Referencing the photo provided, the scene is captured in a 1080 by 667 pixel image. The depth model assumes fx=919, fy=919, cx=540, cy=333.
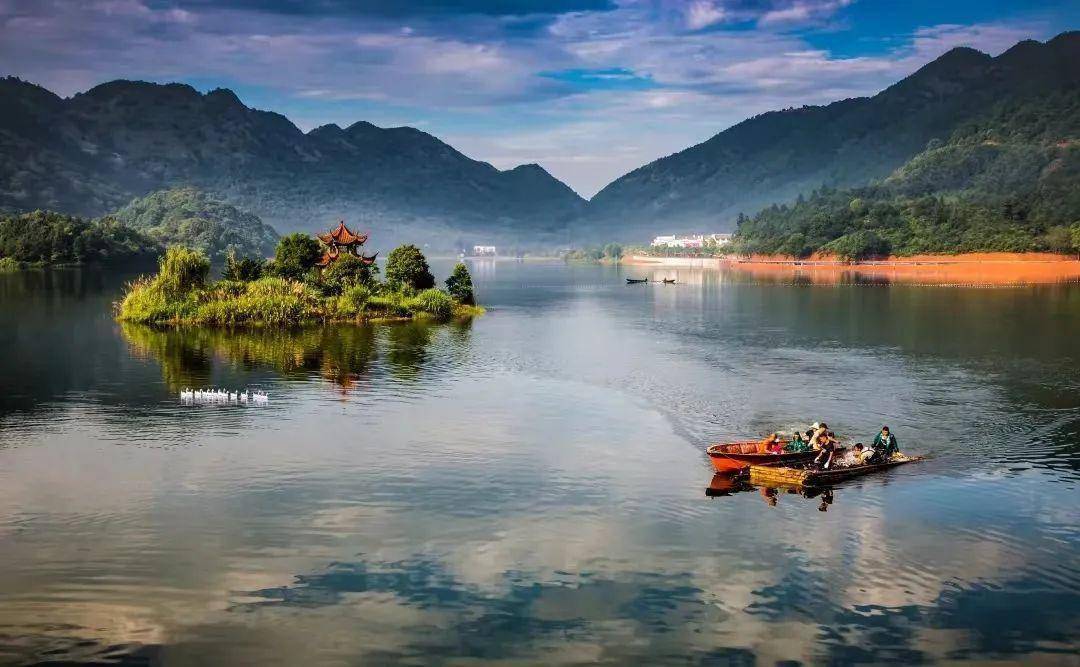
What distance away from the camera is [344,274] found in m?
106

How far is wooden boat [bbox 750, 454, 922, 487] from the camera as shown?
3925 centimetres

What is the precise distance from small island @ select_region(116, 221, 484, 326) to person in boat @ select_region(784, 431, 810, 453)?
67.4 metres

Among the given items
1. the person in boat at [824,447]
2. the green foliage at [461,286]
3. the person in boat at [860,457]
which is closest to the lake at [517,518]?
the person in boat at [860,457]

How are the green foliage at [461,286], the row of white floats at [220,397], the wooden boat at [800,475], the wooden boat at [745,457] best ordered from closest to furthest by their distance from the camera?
the wooden boat at [800,475], the wooden boat at [745,457], the row of white floats at [220,397], the green foliage at [461,286]

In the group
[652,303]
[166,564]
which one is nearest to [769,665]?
[166,564]

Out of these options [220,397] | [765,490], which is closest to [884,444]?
[765,490]

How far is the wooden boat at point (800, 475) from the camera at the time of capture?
3925cm

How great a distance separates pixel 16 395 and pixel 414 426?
90.4 ft

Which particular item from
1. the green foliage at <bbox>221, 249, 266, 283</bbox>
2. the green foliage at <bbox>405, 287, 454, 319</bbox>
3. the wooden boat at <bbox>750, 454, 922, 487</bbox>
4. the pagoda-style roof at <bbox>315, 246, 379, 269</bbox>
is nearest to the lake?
the wooden boat at <bbox>750, 454, 922, 487</bbox>

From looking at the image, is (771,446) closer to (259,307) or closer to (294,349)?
→ (294,349)

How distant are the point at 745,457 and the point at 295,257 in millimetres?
78816

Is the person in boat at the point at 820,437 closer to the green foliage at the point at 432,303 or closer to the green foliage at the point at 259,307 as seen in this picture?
the green foliage at the point at 259,307

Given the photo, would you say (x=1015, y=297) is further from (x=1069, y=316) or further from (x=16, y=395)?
(x=16, y=395)

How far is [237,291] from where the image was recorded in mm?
99625
